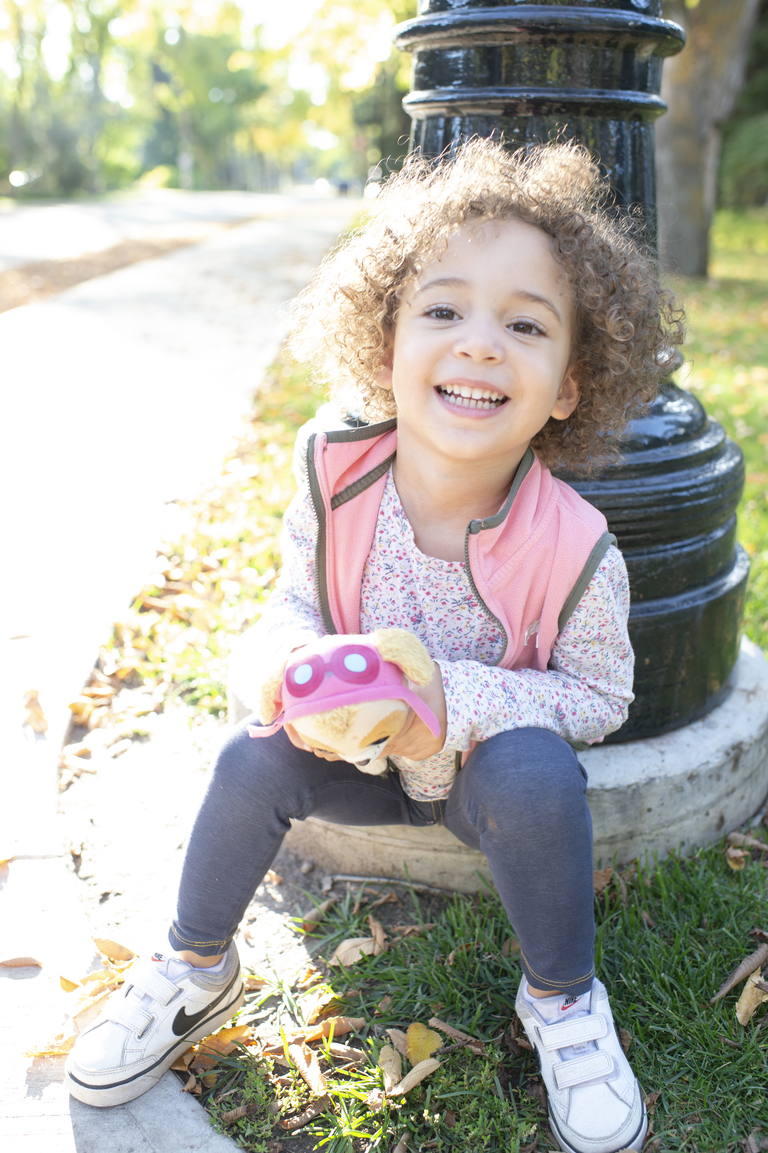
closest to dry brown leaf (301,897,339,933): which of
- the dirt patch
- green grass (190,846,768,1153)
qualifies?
green grass (190,846,768,1153)

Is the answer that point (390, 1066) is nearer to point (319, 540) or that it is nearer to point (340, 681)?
point (340, 681)

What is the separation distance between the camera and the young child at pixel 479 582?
5.04ft

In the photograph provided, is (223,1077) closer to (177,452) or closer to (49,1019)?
(49,1019)

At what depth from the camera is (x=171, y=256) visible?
1309 cm

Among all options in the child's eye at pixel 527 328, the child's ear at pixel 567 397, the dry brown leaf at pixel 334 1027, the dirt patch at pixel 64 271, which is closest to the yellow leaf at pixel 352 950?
the dry brown leaf at pixel 334 1027

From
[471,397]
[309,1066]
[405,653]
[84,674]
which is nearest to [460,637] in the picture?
[405,653]

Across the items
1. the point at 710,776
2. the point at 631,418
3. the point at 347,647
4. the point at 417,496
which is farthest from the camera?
the point at 710,776

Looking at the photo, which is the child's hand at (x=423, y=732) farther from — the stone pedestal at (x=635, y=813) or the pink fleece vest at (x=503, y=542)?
the stone pedestal at (x=635, y=813)

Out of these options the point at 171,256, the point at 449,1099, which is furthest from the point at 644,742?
the point at 171,256

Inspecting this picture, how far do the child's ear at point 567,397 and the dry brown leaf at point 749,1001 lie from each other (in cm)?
112

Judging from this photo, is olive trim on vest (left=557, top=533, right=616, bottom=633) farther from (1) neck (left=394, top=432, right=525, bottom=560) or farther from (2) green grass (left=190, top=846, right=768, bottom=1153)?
(2) green grass (left=190, top=846, right=768, bottom=1153)

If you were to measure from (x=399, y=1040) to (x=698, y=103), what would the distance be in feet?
34.7

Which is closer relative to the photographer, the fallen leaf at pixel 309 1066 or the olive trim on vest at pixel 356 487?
the fallen leaf at pixel 309 1066

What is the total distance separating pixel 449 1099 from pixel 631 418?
1.32 m
